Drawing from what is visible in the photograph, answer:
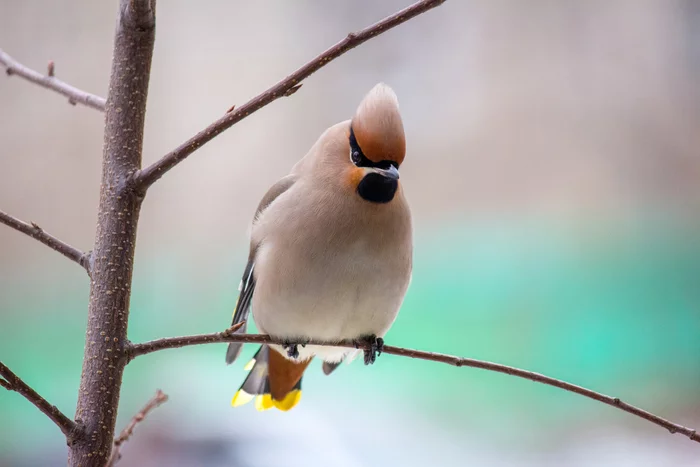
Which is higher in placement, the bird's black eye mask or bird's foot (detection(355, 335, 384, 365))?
the bird's black eye mask

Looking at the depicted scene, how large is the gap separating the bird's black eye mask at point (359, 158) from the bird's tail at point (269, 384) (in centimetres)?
75

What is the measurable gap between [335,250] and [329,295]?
102mm

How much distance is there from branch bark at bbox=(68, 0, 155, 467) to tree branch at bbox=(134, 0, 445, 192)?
7 centimetres

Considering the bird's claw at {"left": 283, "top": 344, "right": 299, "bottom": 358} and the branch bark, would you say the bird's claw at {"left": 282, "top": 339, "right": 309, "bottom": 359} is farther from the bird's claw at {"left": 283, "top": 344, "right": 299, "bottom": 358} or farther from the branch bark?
the branch bark

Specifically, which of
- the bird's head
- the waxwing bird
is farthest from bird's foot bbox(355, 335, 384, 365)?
the bird's head

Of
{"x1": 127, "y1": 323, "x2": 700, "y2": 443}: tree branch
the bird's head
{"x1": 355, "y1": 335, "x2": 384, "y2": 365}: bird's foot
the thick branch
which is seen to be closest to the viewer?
the thick branch

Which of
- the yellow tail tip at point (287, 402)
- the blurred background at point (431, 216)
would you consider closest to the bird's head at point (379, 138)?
the yellow tail tip at point (287, 402)

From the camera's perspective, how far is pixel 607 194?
3.27 metres

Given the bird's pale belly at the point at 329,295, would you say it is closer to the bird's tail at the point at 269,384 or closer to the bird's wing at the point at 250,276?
the bird's wing at the point at 250,276

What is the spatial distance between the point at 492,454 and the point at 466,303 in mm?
620

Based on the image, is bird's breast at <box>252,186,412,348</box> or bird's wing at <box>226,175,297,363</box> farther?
bird's wing at <box>226,175,297,363</box>

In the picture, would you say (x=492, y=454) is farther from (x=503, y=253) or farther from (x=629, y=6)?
(x=629, y=6)

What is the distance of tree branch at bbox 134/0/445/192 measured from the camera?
1039 millimetres

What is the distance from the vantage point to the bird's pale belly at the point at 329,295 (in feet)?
5.34
